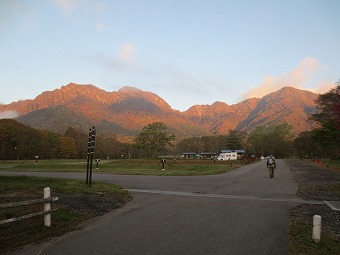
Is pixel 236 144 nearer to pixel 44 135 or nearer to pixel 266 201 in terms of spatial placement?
pixel 44 135

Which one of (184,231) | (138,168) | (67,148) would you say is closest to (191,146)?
(67,148)

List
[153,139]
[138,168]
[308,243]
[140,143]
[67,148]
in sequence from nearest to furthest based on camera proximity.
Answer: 1. [308,243]
2. [138,168]
3. [153,139]
4. [140,143]
5. [67,148]

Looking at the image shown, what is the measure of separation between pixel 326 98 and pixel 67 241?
48.9m

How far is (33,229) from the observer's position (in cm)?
704

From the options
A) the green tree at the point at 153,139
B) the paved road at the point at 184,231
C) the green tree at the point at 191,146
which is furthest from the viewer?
the green tree at the point at 191,146

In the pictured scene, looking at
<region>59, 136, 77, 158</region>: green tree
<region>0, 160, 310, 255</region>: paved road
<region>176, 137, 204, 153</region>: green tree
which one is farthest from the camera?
<region>176, 137, 204, 153</region>: green tree

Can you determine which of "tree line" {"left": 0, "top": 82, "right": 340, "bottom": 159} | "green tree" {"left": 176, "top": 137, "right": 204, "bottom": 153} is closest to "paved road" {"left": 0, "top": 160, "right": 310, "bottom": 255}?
"tree line" {"left": 0, "top": 82, "right": 340, "bottom": 159}

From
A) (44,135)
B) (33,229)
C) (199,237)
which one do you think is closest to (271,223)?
(199,237)

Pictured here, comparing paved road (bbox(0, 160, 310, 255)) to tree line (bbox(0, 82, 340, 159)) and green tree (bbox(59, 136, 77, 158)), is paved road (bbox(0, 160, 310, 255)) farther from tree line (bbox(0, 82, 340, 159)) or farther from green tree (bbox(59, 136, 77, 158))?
green tree (bbox(59, 136, 77, 158))

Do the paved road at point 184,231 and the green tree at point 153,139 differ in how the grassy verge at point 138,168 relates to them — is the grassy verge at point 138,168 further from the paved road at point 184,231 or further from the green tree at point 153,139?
the green tree at point 153,139

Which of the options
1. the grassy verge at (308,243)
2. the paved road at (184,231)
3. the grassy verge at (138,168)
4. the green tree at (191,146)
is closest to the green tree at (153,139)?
the grassy verge at (138,168)

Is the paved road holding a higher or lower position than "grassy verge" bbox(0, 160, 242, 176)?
higher

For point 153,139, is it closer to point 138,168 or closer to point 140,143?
point 140,143

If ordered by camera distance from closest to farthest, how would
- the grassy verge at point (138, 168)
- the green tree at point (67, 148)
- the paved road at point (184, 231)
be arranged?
1. the paved road at point (184, 231)
2. the grassy verge at point (138, 168)
3. the green tree at point (67, 148)
